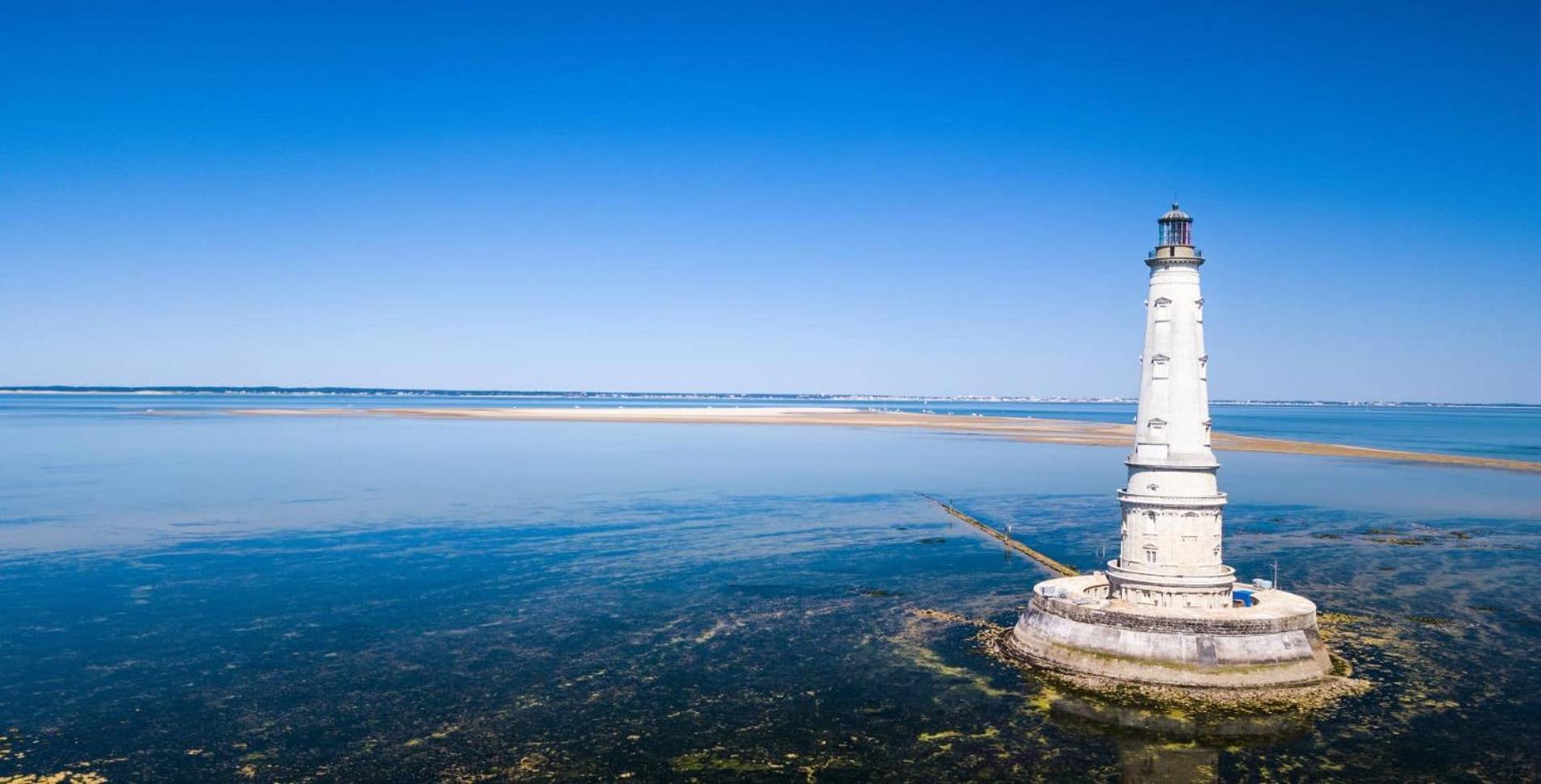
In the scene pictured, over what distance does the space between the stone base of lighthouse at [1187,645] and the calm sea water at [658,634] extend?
57.4 inches

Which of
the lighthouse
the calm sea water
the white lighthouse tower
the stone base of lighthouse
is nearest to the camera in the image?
the calm sea water

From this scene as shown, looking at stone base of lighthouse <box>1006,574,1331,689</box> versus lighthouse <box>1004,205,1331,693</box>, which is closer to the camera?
stone base of lighthouse <box>1006,574,1331,689</box>

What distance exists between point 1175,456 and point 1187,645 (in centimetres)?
553

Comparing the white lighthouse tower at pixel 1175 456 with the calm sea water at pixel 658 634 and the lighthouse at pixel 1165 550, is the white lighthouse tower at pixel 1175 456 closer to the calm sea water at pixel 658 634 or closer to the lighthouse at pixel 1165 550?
the lighthouse at pixel 1165 550

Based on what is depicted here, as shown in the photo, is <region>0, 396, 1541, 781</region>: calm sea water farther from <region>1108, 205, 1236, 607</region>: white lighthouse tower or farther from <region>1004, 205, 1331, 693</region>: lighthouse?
<region>1108, 205, 1236, 607</region>: white lighthouse tower

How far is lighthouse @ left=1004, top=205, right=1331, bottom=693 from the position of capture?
28109 millimetres

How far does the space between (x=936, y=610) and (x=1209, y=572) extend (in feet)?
32.0

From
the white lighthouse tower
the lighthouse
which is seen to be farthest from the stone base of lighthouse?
the white lighthouse tower

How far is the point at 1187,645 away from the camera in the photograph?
27.6 metres

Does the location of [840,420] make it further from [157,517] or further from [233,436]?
[157,517]

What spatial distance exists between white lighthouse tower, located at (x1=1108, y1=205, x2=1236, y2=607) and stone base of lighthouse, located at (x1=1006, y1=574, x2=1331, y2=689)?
85cm

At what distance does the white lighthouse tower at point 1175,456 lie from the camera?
2970 centimetres

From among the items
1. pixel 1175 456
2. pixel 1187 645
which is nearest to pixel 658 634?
pixel 1187 645

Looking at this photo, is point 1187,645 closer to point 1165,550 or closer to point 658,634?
point 1165,550
